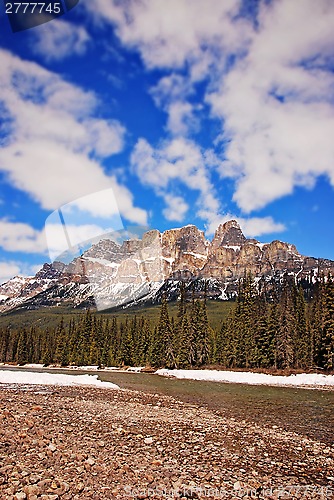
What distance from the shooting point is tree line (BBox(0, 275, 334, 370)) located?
66938 millimetres

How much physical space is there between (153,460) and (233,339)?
226 feet

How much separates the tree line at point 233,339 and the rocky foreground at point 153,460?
4862cm

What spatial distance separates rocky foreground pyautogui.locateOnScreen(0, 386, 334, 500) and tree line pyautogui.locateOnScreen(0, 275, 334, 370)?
4862 centimetres

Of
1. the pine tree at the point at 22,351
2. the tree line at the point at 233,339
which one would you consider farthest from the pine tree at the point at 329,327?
the pine tree at the point at 22,351

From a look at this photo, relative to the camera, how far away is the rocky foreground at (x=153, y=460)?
25.0 feet

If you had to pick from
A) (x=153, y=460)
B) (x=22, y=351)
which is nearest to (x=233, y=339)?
(x=153, y=460)

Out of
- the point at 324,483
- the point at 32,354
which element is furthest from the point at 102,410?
the point at 32,354

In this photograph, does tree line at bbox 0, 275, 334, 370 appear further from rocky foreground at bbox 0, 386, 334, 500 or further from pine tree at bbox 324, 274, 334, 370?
rocky foreground at bbox 0, 386, 334, 500

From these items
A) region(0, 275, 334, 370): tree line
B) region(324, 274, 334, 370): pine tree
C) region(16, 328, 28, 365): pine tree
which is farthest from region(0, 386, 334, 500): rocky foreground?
region(16, 328, 28, 365): pine tree

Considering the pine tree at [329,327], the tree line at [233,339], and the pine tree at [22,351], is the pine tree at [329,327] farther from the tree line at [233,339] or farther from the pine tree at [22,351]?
the pine tree at [22,351]

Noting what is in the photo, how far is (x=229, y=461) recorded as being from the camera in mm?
9938

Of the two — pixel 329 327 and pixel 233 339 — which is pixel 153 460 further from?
pixel 233 339

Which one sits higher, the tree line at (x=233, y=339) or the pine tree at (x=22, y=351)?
the tree line at (x=233, y=339)

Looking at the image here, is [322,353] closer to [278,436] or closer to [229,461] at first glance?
[278,436]
